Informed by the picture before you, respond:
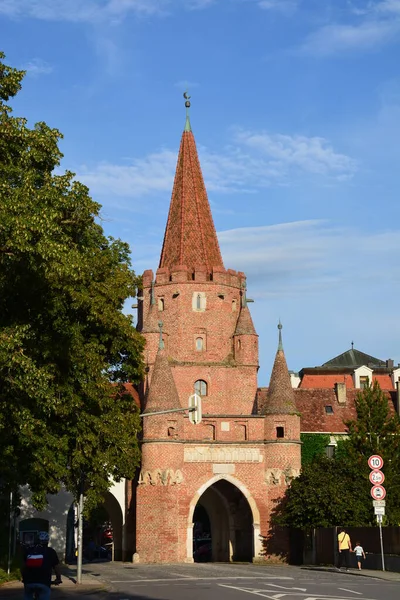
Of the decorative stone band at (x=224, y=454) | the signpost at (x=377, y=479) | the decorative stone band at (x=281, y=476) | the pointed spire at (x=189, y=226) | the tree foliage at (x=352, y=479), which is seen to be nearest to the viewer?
the signpost at (x=377, y=479)

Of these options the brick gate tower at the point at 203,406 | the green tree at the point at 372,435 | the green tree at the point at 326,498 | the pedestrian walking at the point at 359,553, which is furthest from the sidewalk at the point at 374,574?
the brick gate tower at the point at 203,406

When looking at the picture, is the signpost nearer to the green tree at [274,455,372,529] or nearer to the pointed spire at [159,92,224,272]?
the green tree at [274,455,372,529]

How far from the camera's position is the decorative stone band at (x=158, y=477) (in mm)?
53938

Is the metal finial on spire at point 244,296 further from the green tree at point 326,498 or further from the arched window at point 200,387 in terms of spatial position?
the green tree at point 326,498

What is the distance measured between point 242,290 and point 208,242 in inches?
161

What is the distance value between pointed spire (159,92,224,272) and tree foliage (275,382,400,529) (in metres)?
14.2

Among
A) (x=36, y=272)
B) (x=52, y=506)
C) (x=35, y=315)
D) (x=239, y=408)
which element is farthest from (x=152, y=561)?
(x=36, y=272)

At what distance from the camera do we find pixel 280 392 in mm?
57750

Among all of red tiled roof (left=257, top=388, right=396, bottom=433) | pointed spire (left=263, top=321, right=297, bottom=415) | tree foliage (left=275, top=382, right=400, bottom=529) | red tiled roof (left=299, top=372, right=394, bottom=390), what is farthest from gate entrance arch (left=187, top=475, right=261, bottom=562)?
red tiled roof (left=299, top=372, right=394, bottom=390)

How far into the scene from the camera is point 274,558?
5388 centimetres

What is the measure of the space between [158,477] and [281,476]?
23.8 feet

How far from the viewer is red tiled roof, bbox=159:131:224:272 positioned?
207 ft

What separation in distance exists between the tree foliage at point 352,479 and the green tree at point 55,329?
45.7 feet

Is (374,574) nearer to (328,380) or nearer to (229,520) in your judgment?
(229,520)
